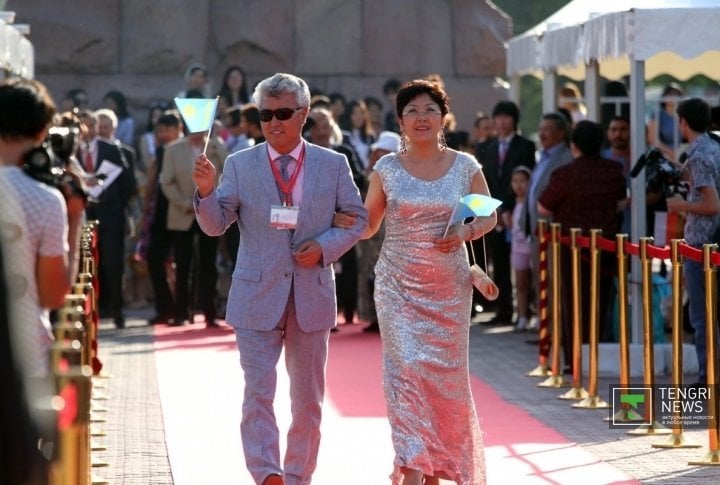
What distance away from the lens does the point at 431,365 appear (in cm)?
907

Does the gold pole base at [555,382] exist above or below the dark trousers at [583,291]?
below

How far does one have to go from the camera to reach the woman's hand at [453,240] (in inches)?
352

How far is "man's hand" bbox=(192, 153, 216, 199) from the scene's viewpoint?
326 inches

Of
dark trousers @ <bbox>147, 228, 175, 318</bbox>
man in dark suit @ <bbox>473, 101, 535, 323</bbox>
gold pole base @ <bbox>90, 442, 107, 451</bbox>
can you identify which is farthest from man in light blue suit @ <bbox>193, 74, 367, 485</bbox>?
dark trousers @ <bbox>147, 228, 175, 318</bbox>

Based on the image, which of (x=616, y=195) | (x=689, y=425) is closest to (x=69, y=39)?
(x=616, y=195)

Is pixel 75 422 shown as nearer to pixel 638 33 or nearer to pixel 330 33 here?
pixel 638 33

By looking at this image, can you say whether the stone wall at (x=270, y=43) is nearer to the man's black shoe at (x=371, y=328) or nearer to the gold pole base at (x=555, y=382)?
the man's black shoe at (x=371, y=328)

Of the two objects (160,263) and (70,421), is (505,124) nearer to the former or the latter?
(160,263)

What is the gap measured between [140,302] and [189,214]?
3.41 metres

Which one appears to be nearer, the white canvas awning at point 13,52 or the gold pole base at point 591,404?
the gold pole base at point 591,404

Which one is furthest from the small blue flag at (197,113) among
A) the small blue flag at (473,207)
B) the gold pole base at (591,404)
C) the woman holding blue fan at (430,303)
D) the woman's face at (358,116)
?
the woman's face at (358,116)

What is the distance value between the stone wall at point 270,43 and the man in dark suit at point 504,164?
23.3 feet

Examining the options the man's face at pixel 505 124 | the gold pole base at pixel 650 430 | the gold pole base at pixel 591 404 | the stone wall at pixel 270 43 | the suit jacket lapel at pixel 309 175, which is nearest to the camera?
the suit jacket lapel at pixel 309 175

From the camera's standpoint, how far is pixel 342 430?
1184 cm
